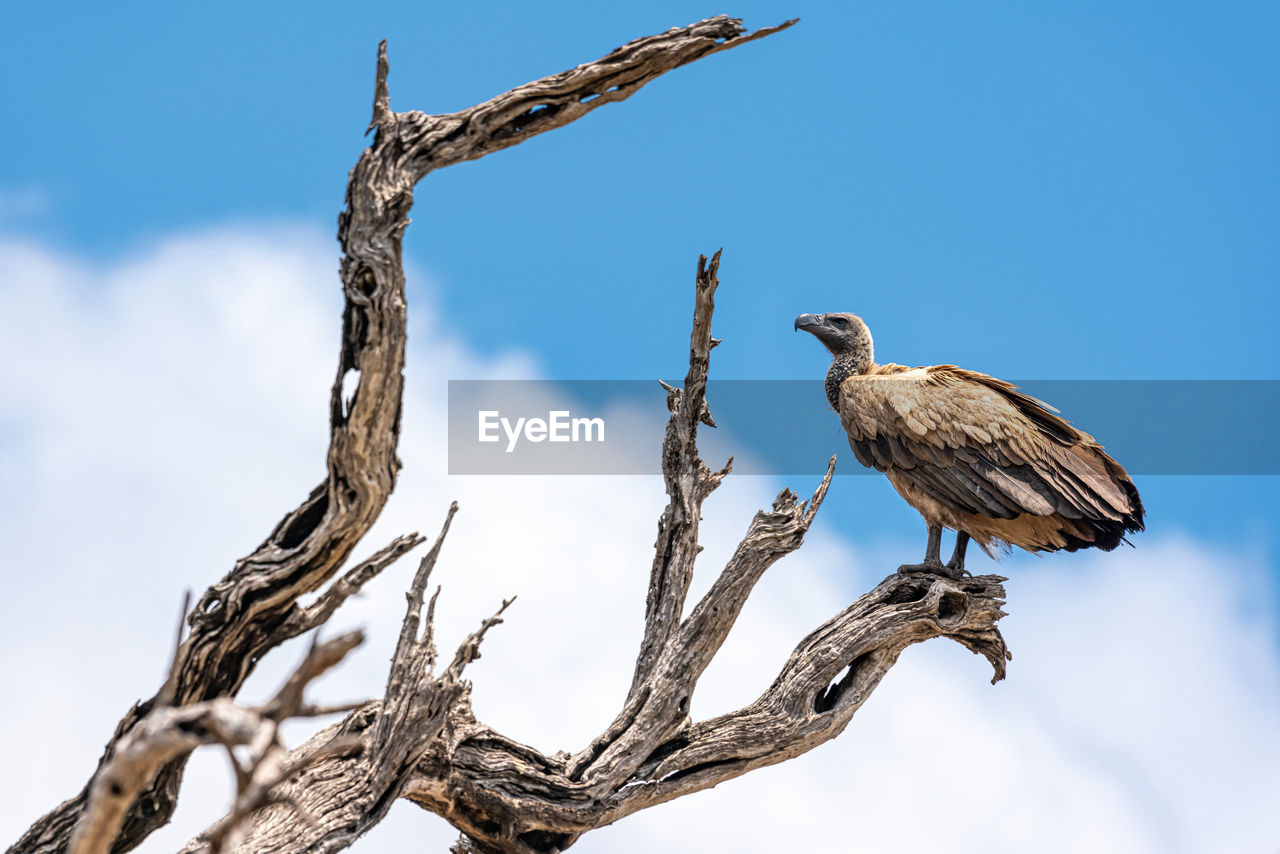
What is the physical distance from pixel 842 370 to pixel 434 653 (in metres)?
4.27

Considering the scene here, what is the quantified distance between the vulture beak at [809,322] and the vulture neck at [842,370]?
0.96 feet

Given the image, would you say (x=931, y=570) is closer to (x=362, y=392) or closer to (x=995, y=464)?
(x=995, y=464)

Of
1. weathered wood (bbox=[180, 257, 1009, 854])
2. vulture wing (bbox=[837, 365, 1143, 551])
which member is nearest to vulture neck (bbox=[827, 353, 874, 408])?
vulture wing (bbox=[837, 365, 1143, 551])

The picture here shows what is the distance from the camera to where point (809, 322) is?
Answer: 9.42 metres

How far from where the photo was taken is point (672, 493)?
7.86m

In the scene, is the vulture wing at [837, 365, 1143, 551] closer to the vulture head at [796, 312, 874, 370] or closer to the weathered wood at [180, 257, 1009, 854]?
the weathered wood at [180, 257, 1009, 854]

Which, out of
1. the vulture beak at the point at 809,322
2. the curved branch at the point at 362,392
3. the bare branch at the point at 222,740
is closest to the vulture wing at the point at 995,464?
the vulture beak at the point at 809,322

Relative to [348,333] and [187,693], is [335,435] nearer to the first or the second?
[348,333]

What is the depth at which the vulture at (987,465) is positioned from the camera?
26.4ft

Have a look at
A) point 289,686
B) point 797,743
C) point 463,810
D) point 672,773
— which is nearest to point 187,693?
point 463,810

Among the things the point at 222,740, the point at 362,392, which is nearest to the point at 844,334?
the point at 362,392

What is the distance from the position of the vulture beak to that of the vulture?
2.80ft

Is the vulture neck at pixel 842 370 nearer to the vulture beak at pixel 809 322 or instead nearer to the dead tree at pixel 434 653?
the vulture beak at pixel 809 322

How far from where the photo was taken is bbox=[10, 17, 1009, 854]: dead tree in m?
5.53
